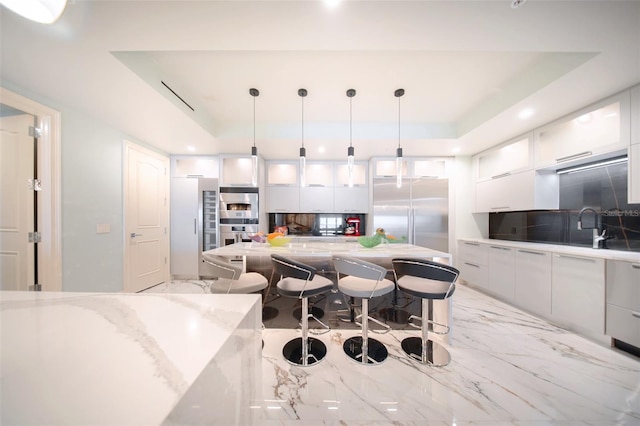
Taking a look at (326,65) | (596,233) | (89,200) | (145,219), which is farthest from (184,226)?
(596,233)

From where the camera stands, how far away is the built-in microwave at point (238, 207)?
3.50 meters

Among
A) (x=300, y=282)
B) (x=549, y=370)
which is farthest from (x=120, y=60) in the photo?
(x=549, y=370)

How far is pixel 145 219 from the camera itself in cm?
304

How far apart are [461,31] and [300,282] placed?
6.94 feet

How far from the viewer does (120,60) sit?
153 cm

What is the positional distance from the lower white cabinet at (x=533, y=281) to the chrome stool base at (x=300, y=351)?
8.32ft

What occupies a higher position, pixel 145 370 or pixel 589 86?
pixel 589 86

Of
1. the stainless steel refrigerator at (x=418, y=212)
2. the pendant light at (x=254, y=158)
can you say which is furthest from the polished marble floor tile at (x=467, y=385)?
the stainless steel refrigerator at (x=418, y=212)

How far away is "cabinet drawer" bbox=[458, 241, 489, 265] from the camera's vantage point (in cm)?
296

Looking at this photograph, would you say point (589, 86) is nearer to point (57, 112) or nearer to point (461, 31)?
point (461, 31)

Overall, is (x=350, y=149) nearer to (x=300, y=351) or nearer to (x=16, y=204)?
(x=300, y=351)

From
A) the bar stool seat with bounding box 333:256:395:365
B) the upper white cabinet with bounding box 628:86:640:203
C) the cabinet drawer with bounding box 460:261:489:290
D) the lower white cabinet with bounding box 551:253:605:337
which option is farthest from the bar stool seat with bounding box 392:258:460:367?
the upper white cabinet with bounding box 628:86:640:203

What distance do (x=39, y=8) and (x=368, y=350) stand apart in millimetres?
2626

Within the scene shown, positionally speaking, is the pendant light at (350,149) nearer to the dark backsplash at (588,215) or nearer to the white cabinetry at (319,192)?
the white cabinetry at (319,192)
